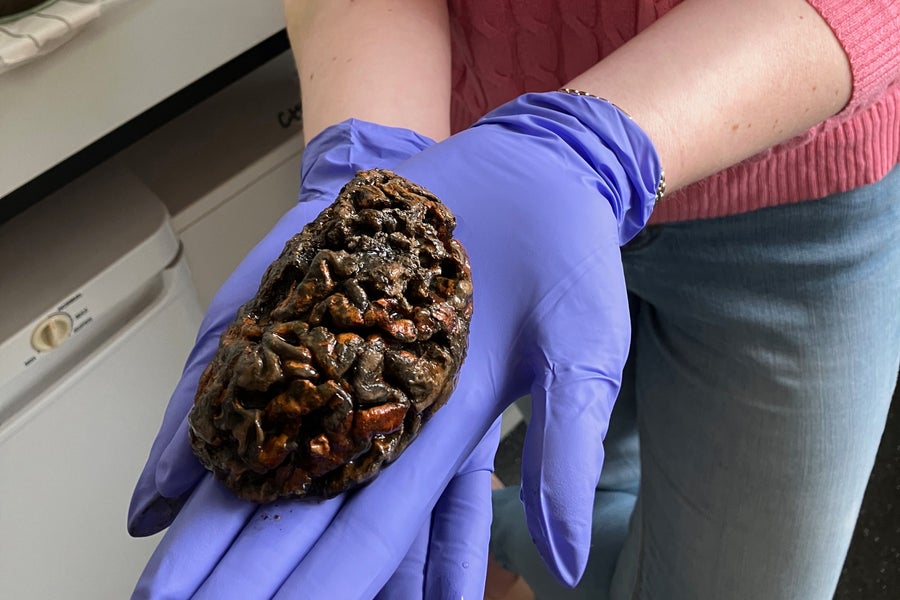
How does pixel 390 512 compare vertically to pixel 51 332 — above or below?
above

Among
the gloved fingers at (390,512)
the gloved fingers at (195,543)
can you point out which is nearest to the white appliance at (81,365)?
the gloved fingers at (195,543)

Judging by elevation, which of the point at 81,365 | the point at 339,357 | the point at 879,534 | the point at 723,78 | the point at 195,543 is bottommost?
the point at 879,534

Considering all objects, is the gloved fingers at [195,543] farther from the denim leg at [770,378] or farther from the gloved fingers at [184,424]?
the denim leg at [770,378]

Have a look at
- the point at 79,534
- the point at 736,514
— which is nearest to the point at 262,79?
the point at 79,534

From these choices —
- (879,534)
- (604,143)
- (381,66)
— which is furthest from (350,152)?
(879,534)

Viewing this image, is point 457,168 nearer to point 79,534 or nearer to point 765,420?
point 765,420

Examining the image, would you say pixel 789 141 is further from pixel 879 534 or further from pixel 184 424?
pixel 879 534
